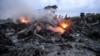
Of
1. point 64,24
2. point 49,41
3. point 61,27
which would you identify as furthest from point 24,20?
point 49,41

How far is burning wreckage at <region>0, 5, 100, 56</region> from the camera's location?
19.0 metres

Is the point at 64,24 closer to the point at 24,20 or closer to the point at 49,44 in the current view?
the point at 49,44

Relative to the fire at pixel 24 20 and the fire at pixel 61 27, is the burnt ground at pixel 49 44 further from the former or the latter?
the fire at pixel 24 20

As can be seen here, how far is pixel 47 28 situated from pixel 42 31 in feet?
6.01

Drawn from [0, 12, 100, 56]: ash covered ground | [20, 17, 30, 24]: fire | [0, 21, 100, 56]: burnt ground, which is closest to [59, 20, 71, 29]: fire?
[0, 12, 100, 56]: ash covered ground

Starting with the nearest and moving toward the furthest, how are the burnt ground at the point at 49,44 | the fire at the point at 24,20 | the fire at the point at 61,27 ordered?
1. the burnt ground at the point at 49,44
2. the fire at the point at 61,27
3. the fire at the point at 24,20

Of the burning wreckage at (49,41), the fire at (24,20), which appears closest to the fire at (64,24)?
the burning wreckage at (49,41)

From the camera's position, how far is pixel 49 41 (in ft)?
79.5

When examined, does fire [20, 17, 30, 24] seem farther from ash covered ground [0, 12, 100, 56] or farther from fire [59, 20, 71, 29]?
fire [59, 20, 71, 29]

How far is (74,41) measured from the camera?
Answer: 2503 centimetres

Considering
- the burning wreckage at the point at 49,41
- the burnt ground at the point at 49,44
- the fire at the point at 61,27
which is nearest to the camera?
the burnt ground at the point at 49,44

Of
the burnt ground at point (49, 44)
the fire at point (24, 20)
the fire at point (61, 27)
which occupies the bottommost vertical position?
the burnt ground at point (49, 44)

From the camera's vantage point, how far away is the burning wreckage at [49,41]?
748 inches

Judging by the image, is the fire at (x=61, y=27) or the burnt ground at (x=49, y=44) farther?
the fire at (x=61, y=27)
